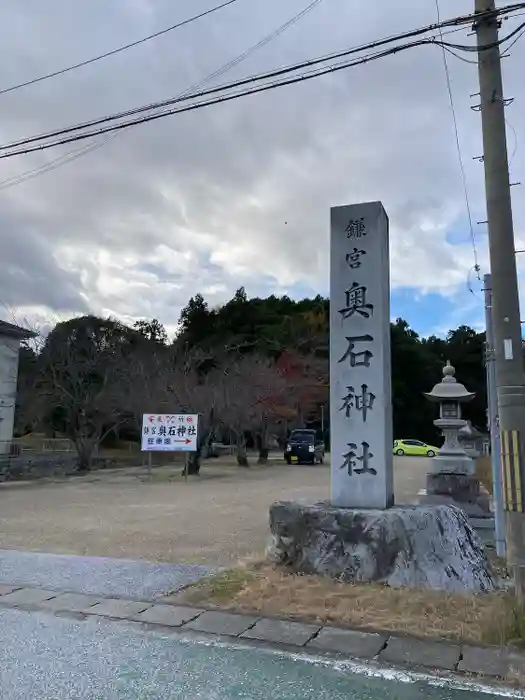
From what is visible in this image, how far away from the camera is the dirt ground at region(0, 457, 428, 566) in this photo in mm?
6883

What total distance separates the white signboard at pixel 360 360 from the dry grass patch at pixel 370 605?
1.03 meters

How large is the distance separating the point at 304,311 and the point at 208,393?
19949 millimetres

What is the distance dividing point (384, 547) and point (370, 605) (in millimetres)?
634

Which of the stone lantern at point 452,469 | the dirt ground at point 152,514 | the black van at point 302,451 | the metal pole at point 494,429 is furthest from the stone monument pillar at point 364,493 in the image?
the black van at point 302,451

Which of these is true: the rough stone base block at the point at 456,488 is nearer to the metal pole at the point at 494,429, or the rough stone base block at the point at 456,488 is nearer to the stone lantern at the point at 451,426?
the stone lantern at the point at 451,426

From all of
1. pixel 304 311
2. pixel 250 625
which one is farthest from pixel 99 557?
pixel 304 311

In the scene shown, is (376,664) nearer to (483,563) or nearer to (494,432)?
(483,563)

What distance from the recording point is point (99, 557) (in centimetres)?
626

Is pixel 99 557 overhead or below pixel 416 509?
below

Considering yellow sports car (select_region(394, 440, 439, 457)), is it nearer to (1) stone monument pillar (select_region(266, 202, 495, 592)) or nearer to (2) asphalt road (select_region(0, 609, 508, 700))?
(1) stone monument pillar (select_region(266, 202, 495, 592))

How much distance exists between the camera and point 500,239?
495 centimetres

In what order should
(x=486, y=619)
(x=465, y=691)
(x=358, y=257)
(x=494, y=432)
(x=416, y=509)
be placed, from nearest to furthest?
(x=465, y=691), (x=486, y=619), (x=416, y=509), (x=358, y=257), (x=494, y=432)

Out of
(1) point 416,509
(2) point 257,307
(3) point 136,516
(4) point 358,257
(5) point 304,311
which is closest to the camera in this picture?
(1) point 416,509

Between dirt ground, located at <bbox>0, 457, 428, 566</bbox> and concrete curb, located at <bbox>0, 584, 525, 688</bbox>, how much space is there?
5.44 ft
